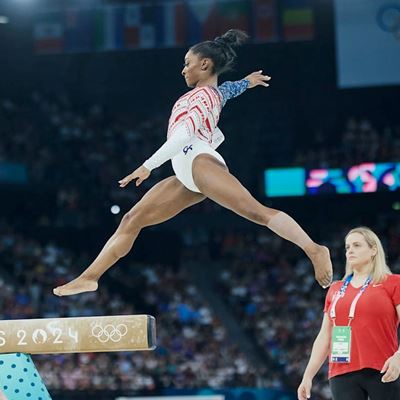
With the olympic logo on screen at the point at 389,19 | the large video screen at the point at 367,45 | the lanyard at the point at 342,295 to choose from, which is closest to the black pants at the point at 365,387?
the lanyard at the point at 342,295

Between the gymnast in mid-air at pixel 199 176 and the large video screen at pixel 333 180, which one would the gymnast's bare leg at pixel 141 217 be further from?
the large video screen at pixel 333 180

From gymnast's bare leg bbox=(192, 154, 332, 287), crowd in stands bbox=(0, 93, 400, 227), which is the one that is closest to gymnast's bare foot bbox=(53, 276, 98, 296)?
gymnast's bare leg bbox=(192, 154, 332, 287)

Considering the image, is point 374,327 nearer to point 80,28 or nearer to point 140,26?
point 140,26

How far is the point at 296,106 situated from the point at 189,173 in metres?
14.6


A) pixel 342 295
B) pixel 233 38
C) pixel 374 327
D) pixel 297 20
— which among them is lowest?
pixel 374 327

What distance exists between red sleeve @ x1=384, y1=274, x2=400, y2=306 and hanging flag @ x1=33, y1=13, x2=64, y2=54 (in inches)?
501

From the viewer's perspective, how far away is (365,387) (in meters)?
4.11

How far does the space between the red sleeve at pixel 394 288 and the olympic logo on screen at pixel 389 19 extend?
1159cm

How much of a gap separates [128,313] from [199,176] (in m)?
11.0

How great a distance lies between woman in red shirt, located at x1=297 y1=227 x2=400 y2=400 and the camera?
13.4 feet

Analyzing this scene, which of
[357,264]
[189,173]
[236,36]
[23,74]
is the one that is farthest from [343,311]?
[23,74]

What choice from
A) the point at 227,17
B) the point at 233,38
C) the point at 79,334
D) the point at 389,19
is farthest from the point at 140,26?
the point at 79,334

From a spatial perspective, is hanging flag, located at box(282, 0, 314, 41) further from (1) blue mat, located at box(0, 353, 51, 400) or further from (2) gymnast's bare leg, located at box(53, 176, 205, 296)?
(1) blue mat, located at box(0, 353, 51, 400)

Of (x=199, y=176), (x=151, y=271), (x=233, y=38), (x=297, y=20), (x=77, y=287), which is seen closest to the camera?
(x=199, y=176)
